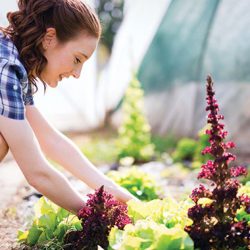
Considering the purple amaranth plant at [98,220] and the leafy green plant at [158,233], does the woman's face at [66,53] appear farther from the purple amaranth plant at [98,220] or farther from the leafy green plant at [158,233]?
the leafy green plant at [158,233]

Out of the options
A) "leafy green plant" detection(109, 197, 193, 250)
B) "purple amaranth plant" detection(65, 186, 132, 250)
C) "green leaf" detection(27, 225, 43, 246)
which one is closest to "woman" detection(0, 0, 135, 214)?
"purple amaranth plant" detection(65, 186, 132, 250)

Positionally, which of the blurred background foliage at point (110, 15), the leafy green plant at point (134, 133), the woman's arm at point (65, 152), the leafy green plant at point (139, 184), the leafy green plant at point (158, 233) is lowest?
the leafy green plant at point (158, 233)

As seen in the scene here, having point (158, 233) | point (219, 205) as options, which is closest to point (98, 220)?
point (158, 233)

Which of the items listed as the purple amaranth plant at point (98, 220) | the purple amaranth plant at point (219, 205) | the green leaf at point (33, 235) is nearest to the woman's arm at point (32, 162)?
the purple amaranth plant at point (98, 220)

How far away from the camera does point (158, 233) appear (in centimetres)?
187

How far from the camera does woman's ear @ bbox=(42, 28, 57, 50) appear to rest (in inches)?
94.6

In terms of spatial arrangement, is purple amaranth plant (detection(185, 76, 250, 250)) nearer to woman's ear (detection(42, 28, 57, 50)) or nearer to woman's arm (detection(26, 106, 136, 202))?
woman's arm (detection(26, 106, 136, 202))

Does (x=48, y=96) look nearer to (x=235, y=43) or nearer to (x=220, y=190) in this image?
(x=235, y=43)

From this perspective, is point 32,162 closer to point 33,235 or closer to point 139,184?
point 33,235

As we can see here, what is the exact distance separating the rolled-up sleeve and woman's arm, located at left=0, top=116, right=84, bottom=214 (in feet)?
0.10

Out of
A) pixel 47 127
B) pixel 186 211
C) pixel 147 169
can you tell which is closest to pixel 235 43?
pixel 147 169

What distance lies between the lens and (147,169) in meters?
5.41

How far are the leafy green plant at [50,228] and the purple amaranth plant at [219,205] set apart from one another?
0.63 meters

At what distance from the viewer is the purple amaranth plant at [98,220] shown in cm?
216
